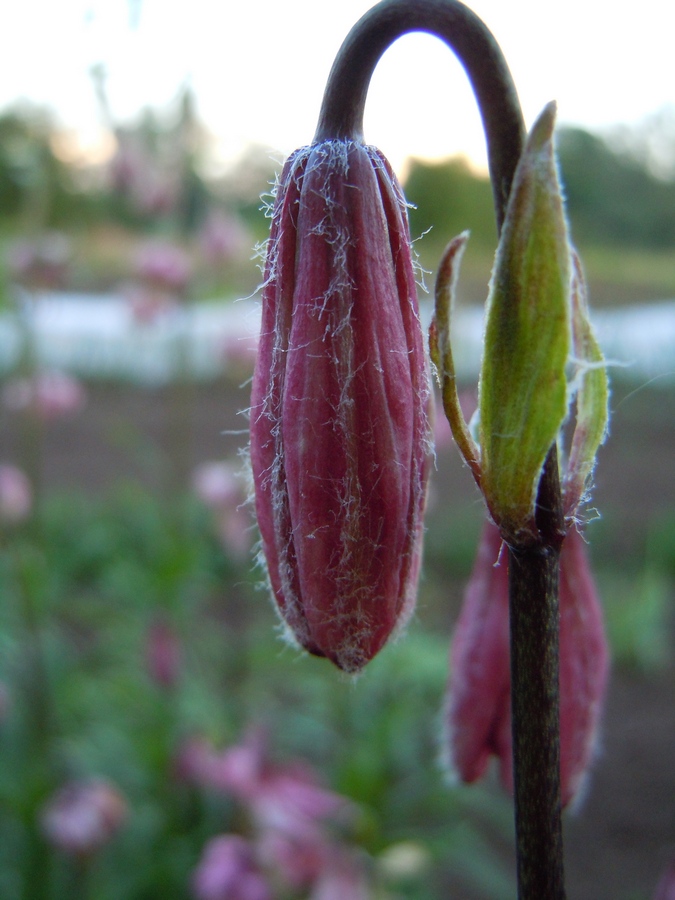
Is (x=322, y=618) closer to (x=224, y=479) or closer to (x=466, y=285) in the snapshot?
(x=224, y=479)

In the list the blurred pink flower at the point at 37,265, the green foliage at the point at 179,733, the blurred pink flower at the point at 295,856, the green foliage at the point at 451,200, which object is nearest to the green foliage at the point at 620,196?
the green foliage at the point at 451,200

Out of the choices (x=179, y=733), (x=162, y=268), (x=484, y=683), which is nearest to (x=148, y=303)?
(x=162, y=268)

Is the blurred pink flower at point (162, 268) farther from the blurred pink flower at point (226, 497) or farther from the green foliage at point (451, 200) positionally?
the green foliage at point (451, 200)

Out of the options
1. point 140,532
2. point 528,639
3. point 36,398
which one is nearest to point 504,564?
point 528,639

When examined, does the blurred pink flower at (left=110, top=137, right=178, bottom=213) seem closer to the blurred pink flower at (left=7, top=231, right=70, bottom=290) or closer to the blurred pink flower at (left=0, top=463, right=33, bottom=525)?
the blurred pink flower at (left=7, top=231, right=70, bottom=290)

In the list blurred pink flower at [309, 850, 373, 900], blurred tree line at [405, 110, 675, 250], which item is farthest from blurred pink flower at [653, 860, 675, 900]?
blurred tree line at [405, 110, 675, 250]
